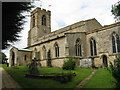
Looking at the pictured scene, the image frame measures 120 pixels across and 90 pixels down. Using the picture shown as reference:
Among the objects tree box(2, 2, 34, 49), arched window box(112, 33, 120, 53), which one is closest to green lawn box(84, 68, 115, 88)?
tree box(2, 2, 34, 49)

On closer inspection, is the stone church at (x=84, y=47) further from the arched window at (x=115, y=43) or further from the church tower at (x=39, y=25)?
the church tower at (x=39, y=25)

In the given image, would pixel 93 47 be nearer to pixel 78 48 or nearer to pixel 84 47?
pixel 84 47

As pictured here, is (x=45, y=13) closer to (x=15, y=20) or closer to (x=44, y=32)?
(x=44, y=32)

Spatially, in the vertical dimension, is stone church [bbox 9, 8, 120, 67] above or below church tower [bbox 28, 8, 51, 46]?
below

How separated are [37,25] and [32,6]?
36.8 meters

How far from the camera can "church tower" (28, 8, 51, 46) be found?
1891 inches

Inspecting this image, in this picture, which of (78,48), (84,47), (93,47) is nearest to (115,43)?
(93,47)

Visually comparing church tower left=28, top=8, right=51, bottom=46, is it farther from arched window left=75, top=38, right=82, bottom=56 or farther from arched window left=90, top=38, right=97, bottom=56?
arched window left=90, top=38, right=97, bottom=56

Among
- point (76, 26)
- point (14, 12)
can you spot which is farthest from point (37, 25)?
point (14, 12)

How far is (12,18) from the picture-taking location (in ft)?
37.5

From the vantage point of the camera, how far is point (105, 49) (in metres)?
24.9

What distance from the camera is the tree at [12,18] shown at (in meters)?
10.6

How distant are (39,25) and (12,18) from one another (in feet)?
123

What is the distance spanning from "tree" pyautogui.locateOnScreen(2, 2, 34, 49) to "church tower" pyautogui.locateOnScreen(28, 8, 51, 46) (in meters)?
33.6
